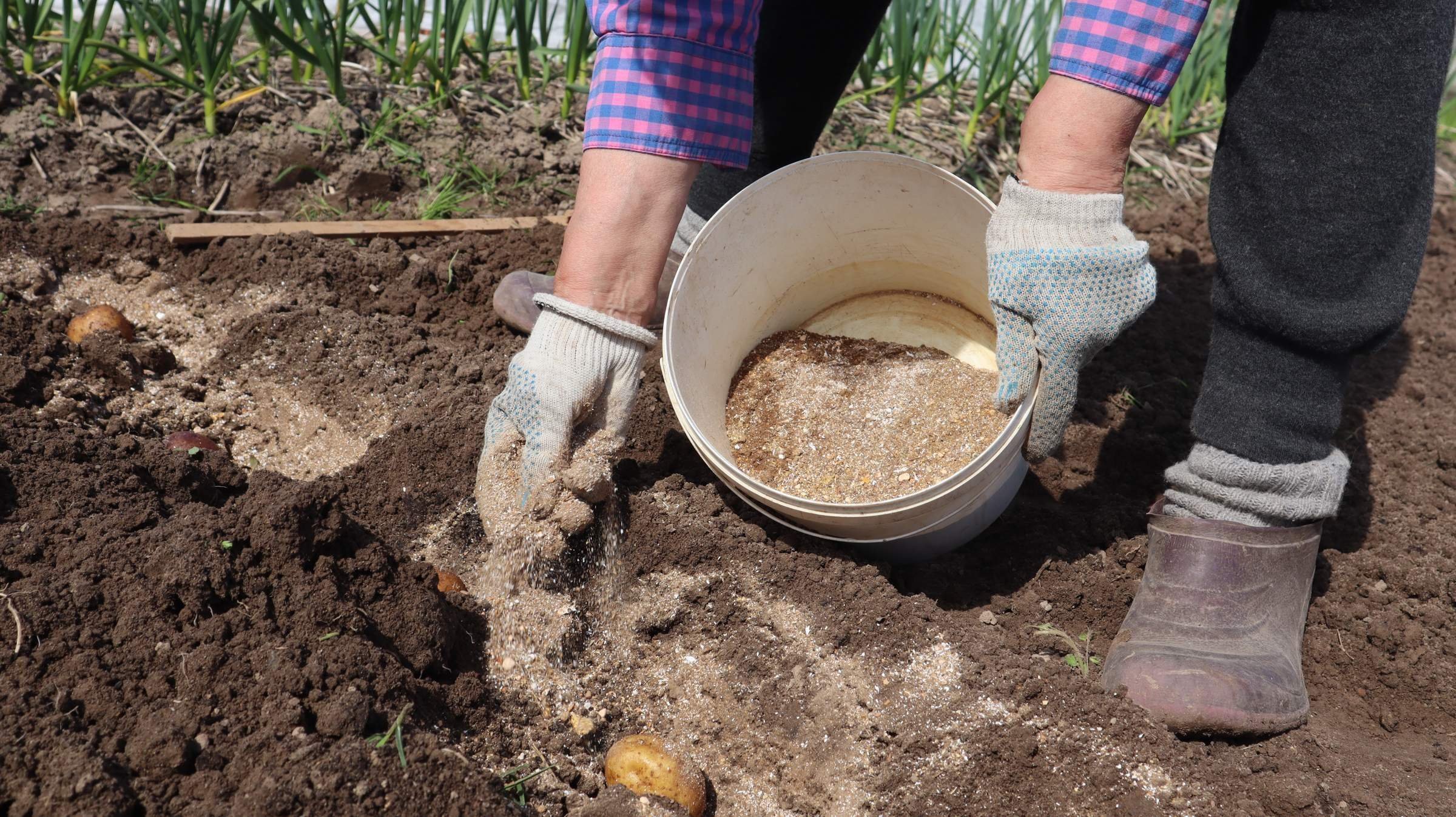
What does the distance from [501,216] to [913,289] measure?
1210mm

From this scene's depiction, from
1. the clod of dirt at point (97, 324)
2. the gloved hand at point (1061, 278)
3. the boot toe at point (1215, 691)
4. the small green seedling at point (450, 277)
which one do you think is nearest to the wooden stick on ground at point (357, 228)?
the small green seedling at point (450, 277)

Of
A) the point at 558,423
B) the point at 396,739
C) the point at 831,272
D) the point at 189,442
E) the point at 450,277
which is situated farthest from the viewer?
the point at 450,277

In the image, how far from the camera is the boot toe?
1589mm

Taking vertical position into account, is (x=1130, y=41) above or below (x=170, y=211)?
above

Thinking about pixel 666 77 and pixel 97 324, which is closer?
pixel 666 77

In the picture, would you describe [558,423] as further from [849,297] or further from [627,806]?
[849,297]

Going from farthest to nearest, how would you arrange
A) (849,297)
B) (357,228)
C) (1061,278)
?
(357,228)
(849,297)
(1061,278)

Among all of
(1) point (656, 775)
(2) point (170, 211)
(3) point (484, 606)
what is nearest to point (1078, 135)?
(1) point (656, 775)

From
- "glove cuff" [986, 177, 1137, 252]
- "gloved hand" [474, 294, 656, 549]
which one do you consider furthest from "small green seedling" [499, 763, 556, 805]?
"glove cuff" [986, 177, 1137, 252]

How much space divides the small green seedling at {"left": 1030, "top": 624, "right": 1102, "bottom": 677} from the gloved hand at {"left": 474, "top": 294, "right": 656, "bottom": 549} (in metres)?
0.83

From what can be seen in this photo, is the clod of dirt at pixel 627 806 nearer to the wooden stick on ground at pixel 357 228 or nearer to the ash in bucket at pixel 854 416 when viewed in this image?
the ash in bucket at pixel 854 416

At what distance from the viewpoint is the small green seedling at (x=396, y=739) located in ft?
4.07

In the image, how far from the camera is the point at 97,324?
84.2 inches

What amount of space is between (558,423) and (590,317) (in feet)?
0.61
